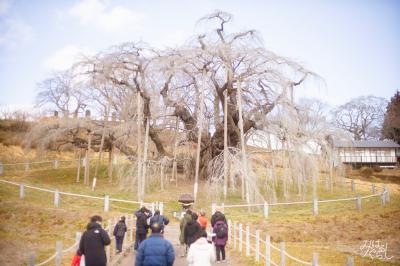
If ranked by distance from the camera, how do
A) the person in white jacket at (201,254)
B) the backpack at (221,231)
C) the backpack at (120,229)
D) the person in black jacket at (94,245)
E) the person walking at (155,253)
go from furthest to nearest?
the backpack at (120,229), the backpack at (221,231), the person in black jacket at (94,245), the person in white jacket at (201,254), the person walking at (155,253)

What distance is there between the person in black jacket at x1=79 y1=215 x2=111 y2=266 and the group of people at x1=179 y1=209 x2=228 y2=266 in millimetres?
1524

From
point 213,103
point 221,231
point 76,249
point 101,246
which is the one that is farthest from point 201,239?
point 213,103

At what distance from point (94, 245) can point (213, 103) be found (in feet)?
70.5

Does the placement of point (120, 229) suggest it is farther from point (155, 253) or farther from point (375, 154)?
point (375, 154)

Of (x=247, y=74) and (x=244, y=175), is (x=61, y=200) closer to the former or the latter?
(x=244, y=175)

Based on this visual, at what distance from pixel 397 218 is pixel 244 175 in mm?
7690

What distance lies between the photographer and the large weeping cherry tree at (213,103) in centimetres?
2311

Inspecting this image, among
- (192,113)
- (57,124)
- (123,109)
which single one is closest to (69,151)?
(57,124)

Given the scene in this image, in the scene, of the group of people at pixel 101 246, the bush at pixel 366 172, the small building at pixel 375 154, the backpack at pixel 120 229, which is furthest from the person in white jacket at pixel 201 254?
the small building at pixel 375 154

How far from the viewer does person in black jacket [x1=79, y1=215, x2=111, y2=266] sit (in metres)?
7.24

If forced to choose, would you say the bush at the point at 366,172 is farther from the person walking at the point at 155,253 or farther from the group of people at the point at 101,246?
the person walking at the point at 155,253

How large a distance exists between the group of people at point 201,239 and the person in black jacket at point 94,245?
152 cm

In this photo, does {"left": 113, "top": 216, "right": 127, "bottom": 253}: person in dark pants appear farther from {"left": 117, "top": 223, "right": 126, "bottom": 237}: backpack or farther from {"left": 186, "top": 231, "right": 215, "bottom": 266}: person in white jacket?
{"left": 186, "top": 231, "right": 215, "bottom": 266}: person in white jacket

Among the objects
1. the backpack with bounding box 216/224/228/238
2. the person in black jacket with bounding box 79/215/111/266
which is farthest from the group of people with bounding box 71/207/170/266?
the backpack with bounding box 216/224/228/238
